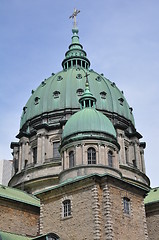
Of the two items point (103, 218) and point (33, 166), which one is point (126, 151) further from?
point (103, 218)

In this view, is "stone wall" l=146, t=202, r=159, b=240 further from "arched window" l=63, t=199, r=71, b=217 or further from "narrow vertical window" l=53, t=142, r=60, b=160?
"narrow vertical window" l=53, t=142, r=60, b=160

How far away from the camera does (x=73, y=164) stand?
36.8m

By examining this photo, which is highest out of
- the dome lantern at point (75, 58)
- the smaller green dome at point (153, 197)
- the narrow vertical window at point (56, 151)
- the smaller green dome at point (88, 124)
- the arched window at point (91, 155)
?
the dome lantern at point (75, 58)

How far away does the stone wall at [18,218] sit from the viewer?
1431 inches

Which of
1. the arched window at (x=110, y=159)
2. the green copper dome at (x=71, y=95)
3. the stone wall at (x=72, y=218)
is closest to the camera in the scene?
the stone wall at (x=72, y=218)

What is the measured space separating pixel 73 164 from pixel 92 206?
5367 mm

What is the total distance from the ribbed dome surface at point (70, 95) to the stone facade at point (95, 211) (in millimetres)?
18629

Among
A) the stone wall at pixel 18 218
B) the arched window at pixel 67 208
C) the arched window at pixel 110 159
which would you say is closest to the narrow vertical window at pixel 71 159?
the arched window at pixel 110 159

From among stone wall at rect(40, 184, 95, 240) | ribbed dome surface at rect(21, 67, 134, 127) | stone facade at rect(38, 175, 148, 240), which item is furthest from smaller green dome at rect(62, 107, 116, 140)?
ribbed dome surface at rect(21, 67, 134, 127)

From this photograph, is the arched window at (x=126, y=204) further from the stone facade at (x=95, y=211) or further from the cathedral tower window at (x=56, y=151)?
the cathedral tower window at (x=56, y=151)

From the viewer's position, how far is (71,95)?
5309 centimetres

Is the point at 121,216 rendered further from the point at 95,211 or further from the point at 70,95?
the point at 70,95

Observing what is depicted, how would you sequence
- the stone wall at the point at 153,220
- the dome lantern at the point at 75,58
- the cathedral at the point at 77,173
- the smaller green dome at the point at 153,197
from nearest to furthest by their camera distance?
the cathedral at the point at 77,173
the stone wall at the point at 153,220
the smaller green dome at the point at 153,197
the dome lantern at the point at 75,58

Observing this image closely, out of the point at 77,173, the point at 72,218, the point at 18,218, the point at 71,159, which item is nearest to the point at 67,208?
the point at 72,218
